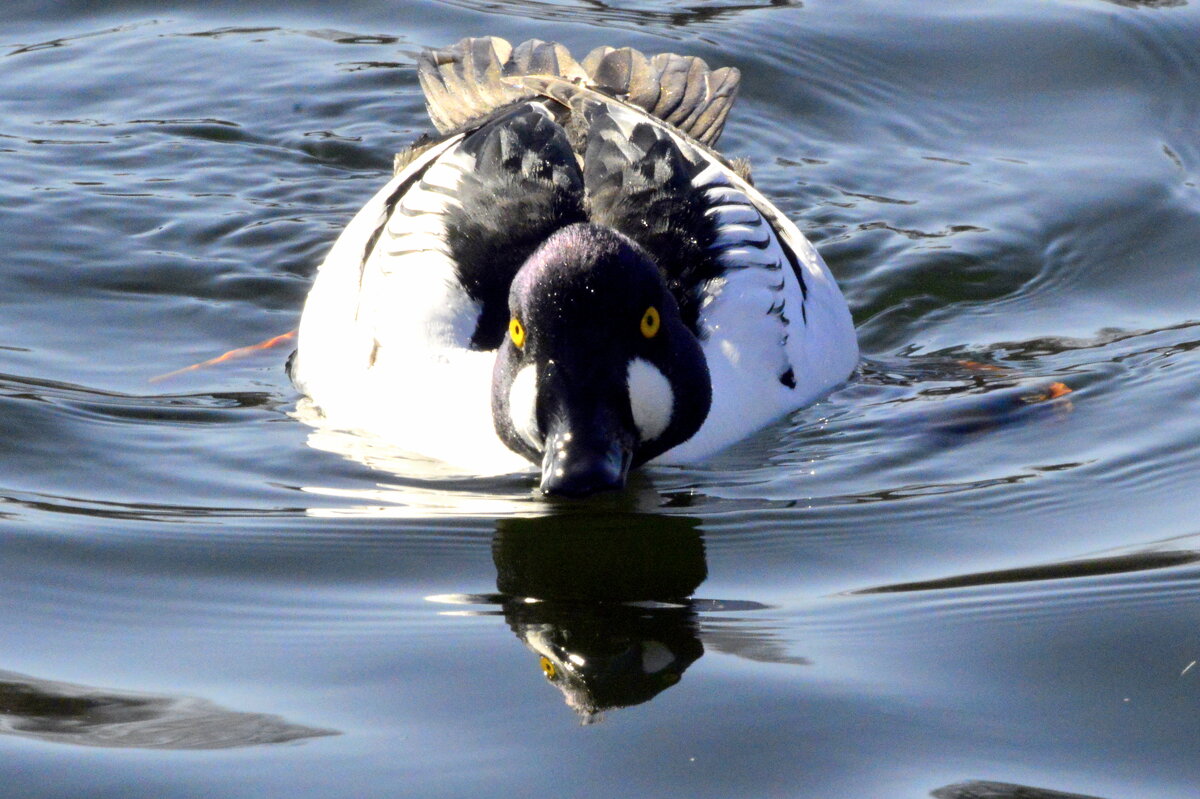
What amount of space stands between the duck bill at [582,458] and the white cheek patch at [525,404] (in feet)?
0.37

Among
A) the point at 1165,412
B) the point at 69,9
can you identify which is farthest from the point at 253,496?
the point at 69,9

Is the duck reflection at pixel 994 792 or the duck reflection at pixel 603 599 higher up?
the duck reflection at pixel 603 599

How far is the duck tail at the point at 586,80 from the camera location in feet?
23.3

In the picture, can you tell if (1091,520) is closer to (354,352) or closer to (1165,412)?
(1165,412)

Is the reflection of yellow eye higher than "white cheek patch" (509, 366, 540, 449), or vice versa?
the reflection of yellow eye

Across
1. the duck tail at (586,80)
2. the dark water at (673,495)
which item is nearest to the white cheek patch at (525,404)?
the dark water at (673,495)

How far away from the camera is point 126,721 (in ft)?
11.1

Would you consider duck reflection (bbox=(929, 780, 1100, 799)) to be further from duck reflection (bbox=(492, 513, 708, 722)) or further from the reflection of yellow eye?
the reflection of yellow eye

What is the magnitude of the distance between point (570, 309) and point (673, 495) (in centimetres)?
81

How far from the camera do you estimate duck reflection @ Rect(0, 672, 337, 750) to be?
3301 mm

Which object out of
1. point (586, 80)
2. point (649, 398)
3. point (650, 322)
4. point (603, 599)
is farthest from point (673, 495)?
point (586, 80)

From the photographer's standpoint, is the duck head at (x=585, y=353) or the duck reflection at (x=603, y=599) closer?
the duck reflection at (x=603, y=599)

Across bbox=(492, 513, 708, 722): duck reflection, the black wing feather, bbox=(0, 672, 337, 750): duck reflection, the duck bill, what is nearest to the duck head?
the duck bill

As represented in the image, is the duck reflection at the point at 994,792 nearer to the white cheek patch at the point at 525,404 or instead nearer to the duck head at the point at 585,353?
the duck head at the point at 585,353
